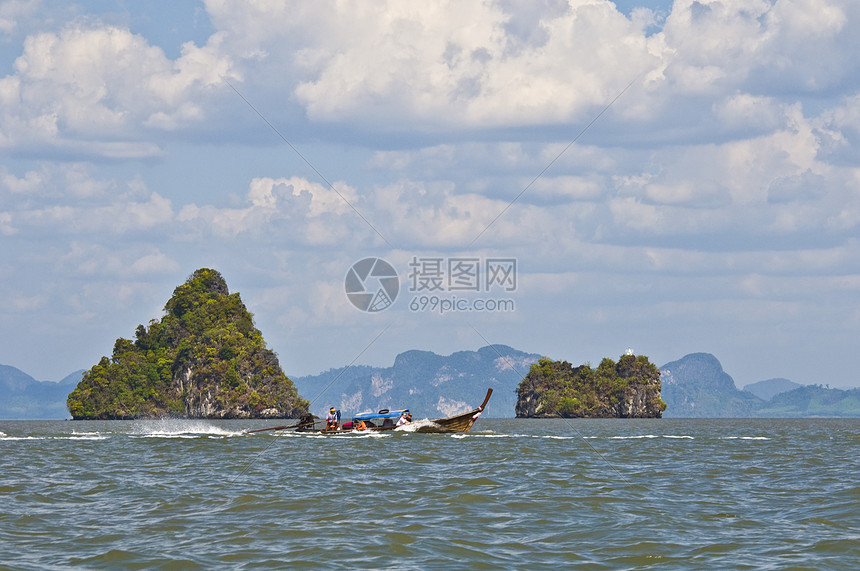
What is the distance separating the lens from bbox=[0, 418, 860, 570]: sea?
2064 centimetres

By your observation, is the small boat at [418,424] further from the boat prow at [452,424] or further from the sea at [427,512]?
the sea at [427,512]

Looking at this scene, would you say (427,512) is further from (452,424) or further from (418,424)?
(452,424)

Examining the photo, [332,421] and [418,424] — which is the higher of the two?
[332,421]

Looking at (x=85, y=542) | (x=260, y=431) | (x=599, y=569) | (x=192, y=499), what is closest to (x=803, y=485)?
(x=599, y=569)

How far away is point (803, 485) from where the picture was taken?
33500 mm

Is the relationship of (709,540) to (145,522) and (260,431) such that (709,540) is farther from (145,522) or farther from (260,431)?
(260,431)

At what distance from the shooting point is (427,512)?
26.8 metres

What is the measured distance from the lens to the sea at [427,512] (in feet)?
67.7

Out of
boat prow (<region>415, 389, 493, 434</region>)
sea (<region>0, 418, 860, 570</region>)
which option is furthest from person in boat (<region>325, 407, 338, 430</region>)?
sea (<region>0, 418, 860, 570</region>)

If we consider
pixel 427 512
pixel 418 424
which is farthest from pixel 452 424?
pixel 427 512

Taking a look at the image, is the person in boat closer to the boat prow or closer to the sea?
the boat prow

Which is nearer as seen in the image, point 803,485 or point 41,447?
point 803,485

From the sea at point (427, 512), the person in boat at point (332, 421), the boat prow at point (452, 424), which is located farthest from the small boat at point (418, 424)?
the sea at point (427, 512)

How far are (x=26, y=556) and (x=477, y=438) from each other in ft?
152
